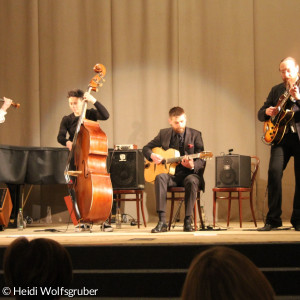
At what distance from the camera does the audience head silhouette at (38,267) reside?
1.33 m

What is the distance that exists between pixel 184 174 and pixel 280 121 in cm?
111

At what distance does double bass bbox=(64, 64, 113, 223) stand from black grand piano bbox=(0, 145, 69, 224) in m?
1.13

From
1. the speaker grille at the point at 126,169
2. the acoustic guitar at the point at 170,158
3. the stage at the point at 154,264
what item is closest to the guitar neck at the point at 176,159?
the acoustic guitar at the point at 170,158

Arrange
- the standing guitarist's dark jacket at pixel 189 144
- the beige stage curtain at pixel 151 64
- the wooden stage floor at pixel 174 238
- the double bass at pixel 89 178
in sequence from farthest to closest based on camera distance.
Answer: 1. the beige stage curtain at pixel 151 64
2. the standing guitarist's dark jacket at pixel 189 144
3. the double bass at pixel 89 178
4. the wooden stage floor at pixel 174 238

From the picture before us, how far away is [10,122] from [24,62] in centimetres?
87

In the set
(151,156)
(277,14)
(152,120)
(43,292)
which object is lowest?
(43,292)

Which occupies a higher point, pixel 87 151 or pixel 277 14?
pixel 277 14

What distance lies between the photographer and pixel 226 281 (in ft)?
3.29

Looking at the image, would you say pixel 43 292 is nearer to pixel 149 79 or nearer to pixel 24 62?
pixel 149 79

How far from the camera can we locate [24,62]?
723cm

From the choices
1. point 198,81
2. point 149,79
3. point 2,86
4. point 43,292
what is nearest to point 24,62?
point 2,86

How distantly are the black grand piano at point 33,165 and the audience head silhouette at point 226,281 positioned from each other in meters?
4.76

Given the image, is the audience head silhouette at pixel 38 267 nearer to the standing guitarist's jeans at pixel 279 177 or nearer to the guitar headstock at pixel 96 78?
the standing guitarist's jeans at pixel 279 177

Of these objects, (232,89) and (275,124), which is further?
(232,89)
